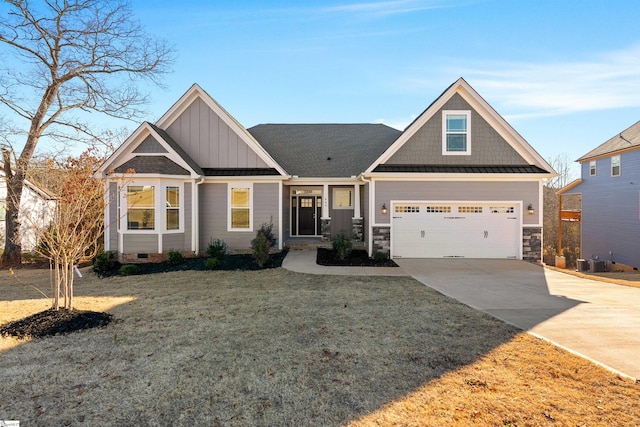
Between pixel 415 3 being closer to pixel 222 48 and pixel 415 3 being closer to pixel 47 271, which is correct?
pixel 222 48

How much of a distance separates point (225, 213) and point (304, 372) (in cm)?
1032

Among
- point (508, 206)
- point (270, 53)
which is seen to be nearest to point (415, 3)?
point (270, 53)

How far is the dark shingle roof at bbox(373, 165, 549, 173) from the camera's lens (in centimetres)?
1248

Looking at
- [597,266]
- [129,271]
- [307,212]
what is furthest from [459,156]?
[597,266]

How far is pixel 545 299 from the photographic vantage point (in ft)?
24.1

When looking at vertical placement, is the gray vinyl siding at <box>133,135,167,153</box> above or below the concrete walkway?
above

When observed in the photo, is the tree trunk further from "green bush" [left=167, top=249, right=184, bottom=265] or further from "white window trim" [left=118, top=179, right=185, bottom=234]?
"green bush" [left=167, top=249, right=184, bottom=265]

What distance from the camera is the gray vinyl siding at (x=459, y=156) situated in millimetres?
12742

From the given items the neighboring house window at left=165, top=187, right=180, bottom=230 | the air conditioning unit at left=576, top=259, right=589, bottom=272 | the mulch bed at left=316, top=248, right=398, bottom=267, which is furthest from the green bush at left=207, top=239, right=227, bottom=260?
the air conditioning unit at left=576, top=259, right=589, bottom=272

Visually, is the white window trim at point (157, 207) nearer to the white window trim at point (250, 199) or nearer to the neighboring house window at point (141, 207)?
the neighboring house window at point (141, 207)

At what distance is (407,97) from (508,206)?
25.1ft

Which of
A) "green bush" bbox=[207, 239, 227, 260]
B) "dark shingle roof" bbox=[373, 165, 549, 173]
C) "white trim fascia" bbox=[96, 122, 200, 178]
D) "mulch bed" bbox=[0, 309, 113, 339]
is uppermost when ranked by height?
"white trim fascia" bbox=[96, 122, 200, 178]

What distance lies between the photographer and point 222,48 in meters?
12.2

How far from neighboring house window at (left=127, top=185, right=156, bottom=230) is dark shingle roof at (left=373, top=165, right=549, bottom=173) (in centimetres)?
835
